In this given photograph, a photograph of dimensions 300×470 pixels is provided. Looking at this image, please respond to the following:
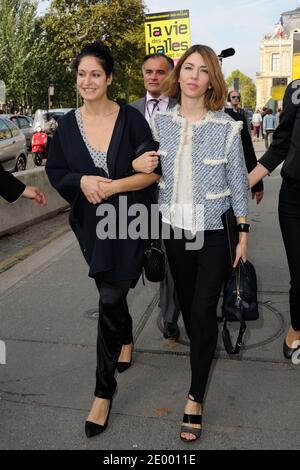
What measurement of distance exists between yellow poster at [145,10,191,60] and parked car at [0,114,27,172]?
14.6 feet

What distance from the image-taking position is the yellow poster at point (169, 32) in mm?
10773

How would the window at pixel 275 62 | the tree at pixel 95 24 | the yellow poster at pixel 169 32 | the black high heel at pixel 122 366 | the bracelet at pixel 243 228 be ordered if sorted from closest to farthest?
the bracelet at pixel 243 228, the black high heel at pixel 122 366, the yellow poster at pixel 169 32, the tree at pixel 95 24, the window at pixel 275 62

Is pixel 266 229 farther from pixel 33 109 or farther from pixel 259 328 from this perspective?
pixel 33 109

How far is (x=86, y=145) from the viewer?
2.73 metres

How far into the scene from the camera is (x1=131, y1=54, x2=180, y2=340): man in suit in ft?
12.4

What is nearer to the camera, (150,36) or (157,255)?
(157,255)

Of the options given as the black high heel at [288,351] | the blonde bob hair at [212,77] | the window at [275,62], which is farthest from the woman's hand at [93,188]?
the window at [275,62]

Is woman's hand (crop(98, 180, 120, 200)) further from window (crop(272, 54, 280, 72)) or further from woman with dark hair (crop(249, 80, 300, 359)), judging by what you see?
window (crop(272, 54, 280, 72))

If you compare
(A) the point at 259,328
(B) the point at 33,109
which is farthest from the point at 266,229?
(B) the point at 33,109

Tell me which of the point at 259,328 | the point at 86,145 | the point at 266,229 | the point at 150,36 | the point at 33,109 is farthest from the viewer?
the point at 33,109

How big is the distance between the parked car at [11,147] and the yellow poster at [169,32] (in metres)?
4.45

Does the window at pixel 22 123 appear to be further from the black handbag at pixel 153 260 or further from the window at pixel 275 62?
the window at pixel 275 62
